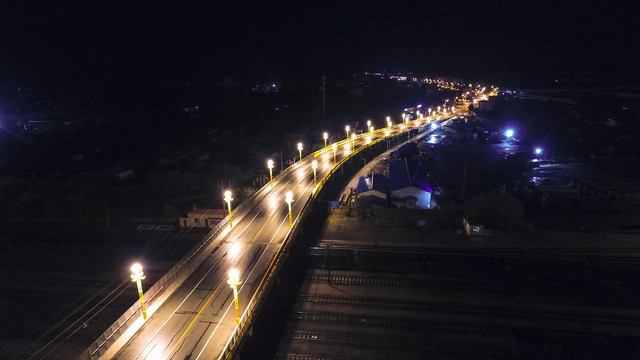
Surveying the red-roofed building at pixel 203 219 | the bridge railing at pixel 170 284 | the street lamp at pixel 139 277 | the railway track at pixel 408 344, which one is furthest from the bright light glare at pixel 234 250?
the red-roofed building at pixel 203 219

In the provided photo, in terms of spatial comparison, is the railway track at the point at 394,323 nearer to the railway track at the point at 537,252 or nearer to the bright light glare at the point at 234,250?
the bright light glare at the point at 234,250

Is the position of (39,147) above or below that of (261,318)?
above

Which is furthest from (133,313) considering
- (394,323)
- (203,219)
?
(203,219)

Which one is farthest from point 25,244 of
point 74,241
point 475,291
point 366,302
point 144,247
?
point 475,291

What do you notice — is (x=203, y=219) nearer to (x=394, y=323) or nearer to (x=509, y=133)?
(x=394, y=323)

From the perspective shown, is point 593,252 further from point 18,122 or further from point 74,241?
point 18,122

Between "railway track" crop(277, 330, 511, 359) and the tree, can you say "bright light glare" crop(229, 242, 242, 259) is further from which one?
the tree
